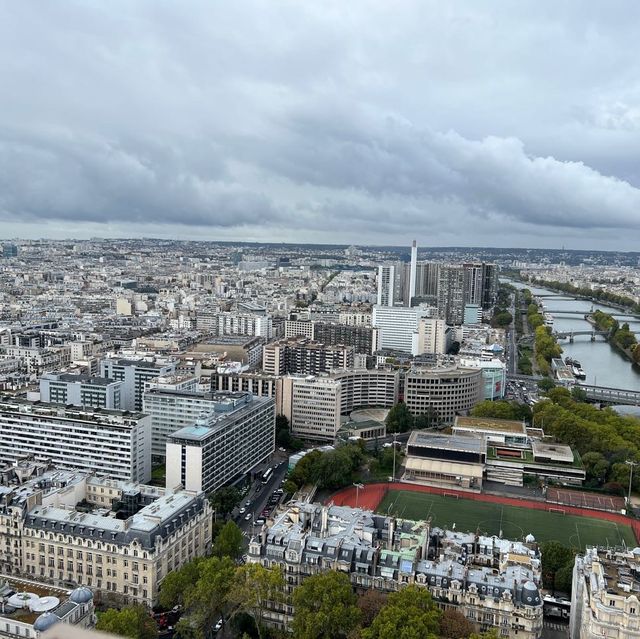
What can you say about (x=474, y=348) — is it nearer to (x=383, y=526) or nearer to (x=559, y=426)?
(x=559, y=426)

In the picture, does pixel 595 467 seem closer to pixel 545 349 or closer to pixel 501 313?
pixel 545 349

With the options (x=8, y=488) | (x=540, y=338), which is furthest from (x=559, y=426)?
(x=540, y=338)

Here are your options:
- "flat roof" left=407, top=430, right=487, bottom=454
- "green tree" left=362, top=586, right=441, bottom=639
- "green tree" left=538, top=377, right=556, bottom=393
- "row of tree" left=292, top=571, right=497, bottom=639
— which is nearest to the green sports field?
"flat roof" left=407, top=430, right=487, bottom=454

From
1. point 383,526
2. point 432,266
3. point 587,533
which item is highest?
point 432,266

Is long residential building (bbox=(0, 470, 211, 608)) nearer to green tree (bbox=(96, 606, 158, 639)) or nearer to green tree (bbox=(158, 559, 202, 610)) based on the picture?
green tree (bbox=(158, 559, 202, 610))

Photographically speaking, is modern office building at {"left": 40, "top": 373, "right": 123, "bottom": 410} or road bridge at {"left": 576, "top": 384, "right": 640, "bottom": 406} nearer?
modern office building at {"left": 40, "top": 373, "right": 123, "bottom": 410}

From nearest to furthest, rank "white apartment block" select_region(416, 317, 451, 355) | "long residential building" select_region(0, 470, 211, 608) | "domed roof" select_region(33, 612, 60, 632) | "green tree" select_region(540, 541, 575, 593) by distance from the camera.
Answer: "domed roof" select_region(33, 612, 60, 632), "long residential building" select_region(0, 470, 211, 608), "green tree" select_region(540, 541, 575, 593), "white apartment block" select_region(416, 317, 451, 355)

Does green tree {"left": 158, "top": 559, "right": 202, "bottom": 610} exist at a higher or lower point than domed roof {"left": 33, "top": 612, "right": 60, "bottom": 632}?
lower
